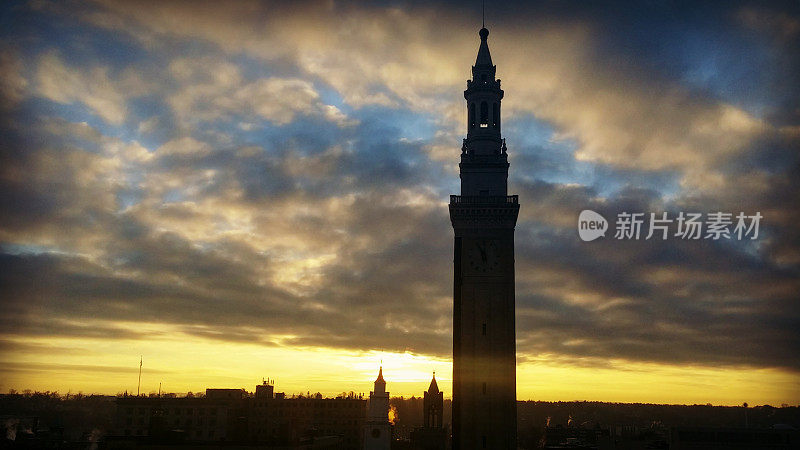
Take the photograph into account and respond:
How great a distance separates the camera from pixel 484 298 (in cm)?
8350

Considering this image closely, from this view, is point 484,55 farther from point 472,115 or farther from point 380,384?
point 380,384

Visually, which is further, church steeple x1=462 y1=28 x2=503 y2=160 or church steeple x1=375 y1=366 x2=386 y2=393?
church steeple x1=375 y1=366 x2=386 y2=393

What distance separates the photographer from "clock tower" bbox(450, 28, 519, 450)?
263 feet

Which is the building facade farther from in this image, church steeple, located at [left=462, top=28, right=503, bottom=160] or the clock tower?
church steeple, located at [left=462, top=28, right=503, bottom=160]

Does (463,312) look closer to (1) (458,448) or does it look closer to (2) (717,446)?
(1) (458,448)

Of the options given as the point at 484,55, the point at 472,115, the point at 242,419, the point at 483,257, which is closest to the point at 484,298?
the point at 483,257

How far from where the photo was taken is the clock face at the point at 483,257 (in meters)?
83.9

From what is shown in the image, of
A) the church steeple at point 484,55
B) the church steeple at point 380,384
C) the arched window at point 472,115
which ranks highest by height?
the church steeple at point 484,55

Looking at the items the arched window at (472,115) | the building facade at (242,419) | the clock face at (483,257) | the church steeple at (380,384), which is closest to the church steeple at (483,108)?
the arched window at (472,115)

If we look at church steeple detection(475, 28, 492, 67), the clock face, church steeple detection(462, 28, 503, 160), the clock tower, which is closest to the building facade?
the clock tower

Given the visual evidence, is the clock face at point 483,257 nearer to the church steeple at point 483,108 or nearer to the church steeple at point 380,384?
the church steeple at point 483,108

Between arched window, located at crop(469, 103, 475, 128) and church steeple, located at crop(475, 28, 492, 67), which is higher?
church steeple, located at crop(475, 28, 492, 67)

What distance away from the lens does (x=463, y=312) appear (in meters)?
83.4

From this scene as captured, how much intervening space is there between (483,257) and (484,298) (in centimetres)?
466
